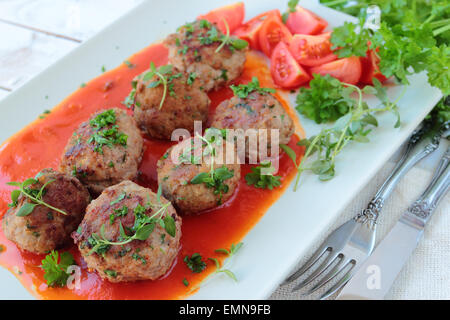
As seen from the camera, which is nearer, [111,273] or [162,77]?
[111,273]

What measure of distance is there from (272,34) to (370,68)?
1.00 metres

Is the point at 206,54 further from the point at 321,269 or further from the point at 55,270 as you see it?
the point at 55,270

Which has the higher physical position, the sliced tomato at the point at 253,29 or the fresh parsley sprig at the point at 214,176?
the sliced tomato at the point at 253,29

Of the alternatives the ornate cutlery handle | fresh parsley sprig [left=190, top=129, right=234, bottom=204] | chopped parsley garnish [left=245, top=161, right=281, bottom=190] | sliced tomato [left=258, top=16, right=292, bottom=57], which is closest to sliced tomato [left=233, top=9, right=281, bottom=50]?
sliced tomato [left=258, top=16, right=292, bottom=57]

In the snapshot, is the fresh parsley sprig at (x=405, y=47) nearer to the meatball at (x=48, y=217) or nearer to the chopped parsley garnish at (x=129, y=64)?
the chopped parsley garnish at (x=129, y=64)

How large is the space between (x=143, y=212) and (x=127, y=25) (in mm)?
2543

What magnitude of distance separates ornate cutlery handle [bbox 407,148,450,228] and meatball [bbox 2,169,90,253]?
7.82ft

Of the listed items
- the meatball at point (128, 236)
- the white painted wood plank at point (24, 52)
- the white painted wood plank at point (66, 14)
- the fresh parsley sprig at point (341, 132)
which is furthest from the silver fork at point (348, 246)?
the white painted wood plank at point (66, 14)

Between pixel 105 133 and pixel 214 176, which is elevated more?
pixel 105 133

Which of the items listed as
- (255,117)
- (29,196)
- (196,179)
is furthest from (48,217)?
(255,117)

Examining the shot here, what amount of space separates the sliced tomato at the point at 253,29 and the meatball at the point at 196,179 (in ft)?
5.53

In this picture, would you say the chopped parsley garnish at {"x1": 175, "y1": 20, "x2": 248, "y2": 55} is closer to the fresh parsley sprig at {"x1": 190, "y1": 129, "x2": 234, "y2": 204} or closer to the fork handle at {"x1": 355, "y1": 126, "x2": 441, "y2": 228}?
the fresh parsley sprig at {"x1": 190, "y1": 129, "x2": 234, "y2": 204}

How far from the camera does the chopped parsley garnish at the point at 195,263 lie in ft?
10.4

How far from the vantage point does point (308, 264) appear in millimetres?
3336
